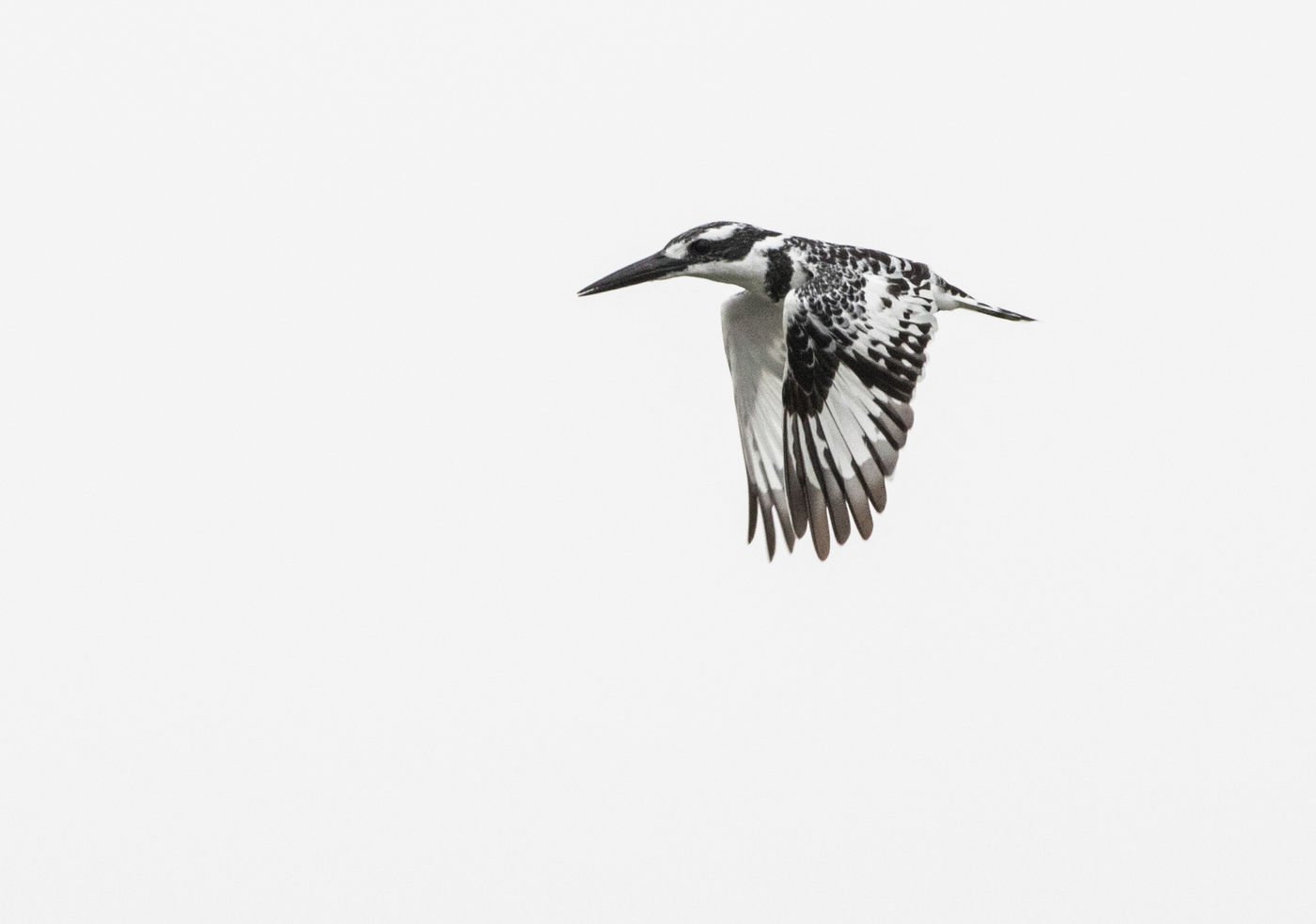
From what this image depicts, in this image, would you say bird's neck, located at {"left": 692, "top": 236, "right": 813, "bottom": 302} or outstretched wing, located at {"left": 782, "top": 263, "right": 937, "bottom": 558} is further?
bird's neck, located at {"left": 692, "top": 236, "right": 813, "bottom": 302}

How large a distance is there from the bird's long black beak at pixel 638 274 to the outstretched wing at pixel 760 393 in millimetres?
343

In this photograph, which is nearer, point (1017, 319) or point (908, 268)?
point (908, 268)

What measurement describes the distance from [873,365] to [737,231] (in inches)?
44.5

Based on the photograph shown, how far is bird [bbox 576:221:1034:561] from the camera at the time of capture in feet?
27.1

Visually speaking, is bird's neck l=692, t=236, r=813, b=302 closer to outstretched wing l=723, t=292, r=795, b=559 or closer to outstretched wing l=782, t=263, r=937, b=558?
outstretched wing l=723, t=292, r=795, b=559

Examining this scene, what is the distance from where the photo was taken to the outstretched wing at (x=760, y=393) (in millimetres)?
9195

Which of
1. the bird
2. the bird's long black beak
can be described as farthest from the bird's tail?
the bird's long black beak

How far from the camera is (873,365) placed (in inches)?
325

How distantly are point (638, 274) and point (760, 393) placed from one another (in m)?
0.80

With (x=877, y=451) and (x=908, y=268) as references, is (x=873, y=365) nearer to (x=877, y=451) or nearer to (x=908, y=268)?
(x=877, y=451)

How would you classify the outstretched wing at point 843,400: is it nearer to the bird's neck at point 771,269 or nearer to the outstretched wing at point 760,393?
the bird's neck at point 771,269

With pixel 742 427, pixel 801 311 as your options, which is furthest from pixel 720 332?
pixel 801 311

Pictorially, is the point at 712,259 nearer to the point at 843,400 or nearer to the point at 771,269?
the point at 771,269

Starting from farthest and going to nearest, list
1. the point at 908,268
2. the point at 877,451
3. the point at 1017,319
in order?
the point at 1017,319 → the point at 908,268 → the point at 877,451
